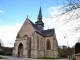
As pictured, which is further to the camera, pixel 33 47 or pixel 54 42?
pixel 54 42

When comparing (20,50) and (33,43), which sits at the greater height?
(33,43)

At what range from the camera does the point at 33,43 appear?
1475 inches

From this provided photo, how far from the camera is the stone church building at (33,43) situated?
3638cm

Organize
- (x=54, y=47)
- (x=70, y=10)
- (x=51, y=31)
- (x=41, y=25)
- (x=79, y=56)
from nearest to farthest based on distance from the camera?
1. (x=70, y=10)
2. (x=79, y=56)
3. (x=54, y=47)
4. (x=51, y=31)
5. (x=41, y=25)

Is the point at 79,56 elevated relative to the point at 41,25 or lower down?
lower down

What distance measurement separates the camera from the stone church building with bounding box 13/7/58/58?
1432 inches

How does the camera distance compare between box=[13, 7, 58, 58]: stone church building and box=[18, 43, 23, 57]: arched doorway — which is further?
box=[18, 43, 23, 57]: arched doorway

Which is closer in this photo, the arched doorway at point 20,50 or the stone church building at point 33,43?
the stone church building at point 33,43

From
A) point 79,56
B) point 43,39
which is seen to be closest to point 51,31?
point 43,39

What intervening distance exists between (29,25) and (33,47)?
7889 millimetres

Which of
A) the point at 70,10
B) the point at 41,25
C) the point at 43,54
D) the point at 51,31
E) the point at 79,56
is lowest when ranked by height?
the point at 43,54

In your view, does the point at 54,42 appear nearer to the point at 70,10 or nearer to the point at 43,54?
the point at 43,54

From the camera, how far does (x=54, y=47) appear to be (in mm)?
42812

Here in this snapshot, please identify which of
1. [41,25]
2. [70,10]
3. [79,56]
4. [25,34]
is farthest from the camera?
[41,25]
